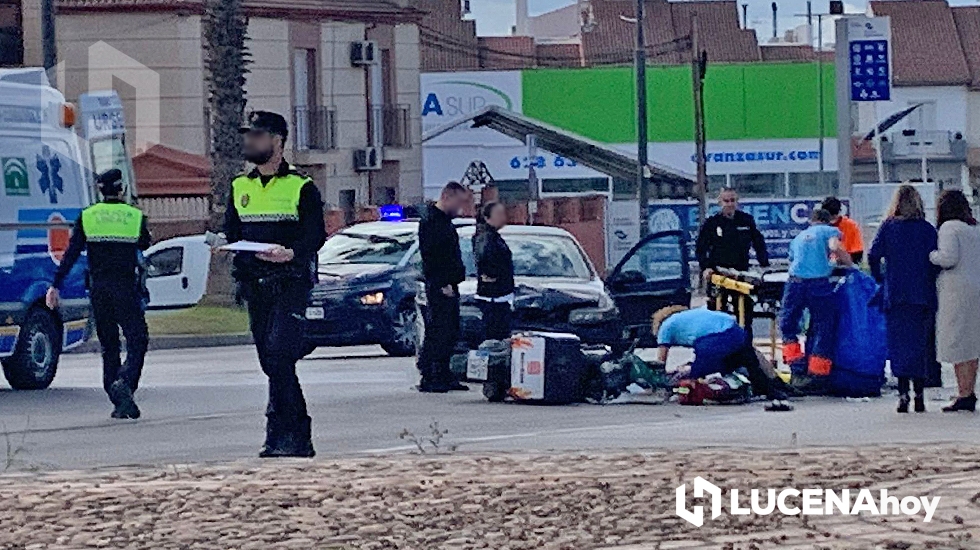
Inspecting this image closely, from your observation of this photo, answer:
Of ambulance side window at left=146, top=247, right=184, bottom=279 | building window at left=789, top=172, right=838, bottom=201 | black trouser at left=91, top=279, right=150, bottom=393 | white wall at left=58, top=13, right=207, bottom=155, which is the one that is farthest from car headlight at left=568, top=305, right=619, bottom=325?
building window at left=789, top=172, right=838, bottom=201

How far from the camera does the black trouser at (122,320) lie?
16.6 metres

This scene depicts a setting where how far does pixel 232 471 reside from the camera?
10992 millimetres

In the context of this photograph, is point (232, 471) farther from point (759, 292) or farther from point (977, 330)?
point (759, 292)

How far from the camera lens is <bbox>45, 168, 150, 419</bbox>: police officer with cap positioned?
1662 cm

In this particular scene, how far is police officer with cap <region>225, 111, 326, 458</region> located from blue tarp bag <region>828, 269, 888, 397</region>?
6258 mm

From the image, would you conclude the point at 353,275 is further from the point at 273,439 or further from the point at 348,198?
the point at 348,198

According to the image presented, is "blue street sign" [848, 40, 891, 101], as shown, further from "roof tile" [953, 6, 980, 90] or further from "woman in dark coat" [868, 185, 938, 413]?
"roof tile" [953, 6, 980, 90]

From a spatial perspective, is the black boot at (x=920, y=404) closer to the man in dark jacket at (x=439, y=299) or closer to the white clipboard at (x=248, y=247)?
the man in dark jacket at (x=439, y=299)

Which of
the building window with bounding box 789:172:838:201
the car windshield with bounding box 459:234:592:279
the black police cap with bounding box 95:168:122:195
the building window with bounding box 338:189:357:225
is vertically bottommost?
the car windshield with bounding box 459:234:592:279

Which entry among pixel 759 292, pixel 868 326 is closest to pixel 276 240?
pixel 868 326

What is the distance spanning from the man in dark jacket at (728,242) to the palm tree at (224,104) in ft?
46.6

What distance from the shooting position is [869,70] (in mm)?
30484

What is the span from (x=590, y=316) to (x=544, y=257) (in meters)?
1.61

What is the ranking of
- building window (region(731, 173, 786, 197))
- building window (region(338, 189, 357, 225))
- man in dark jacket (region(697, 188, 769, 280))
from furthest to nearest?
building window (region(731, 173, 786, 197)) < building window (region(338, 189, 357, 225)) < man in dark jacket (region(697, 188, 769, 280))
